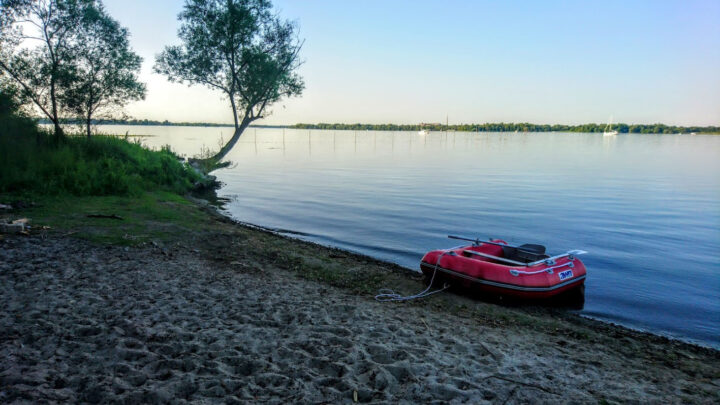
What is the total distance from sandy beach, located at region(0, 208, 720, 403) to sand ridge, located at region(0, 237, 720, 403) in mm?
18

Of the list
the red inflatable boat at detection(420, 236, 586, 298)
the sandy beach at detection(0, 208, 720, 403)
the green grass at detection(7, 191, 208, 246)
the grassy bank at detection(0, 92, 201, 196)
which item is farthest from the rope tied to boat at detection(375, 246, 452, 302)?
the grassy bank at detection(0, 92, 201, 196)

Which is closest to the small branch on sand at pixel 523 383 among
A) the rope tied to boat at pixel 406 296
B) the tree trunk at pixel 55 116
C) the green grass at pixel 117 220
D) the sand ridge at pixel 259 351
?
the sand ridge at pixel 259 351

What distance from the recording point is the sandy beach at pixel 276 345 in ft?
11.9

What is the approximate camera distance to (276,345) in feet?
14.8

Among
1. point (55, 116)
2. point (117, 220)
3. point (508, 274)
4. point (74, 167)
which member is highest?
point (55, 116)

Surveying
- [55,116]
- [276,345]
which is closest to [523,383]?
[276,345]

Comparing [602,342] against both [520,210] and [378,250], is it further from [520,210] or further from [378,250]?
[520,210]

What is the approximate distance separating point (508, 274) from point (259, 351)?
17.1 ft

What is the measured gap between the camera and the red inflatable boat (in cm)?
777

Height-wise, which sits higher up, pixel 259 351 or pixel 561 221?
pixel 259 351

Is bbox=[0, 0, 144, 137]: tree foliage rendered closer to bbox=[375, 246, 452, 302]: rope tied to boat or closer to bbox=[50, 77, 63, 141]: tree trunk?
bbox=[50, 77, 63, 141]: tree trunk

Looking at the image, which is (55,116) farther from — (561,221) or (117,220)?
(561,221)

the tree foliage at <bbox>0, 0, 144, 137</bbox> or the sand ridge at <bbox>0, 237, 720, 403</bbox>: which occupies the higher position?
the tree foliage at <bbox>0, 0, 144, 137</bbox>

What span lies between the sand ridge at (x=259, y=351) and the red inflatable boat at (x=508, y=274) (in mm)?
1633
